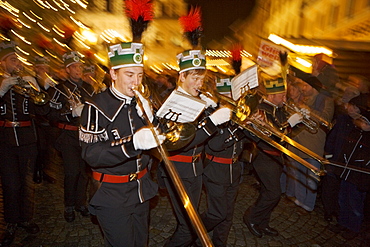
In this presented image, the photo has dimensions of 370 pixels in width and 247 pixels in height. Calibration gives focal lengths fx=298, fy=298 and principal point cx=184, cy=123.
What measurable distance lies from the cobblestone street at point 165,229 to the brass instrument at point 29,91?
2.01 meters

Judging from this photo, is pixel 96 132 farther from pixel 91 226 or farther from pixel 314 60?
pixel 314 60

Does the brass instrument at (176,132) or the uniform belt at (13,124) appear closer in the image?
the brass instrument at (176,132)

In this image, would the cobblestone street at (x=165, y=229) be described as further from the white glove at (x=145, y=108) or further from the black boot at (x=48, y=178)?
the white glove at (x=145, y=108)

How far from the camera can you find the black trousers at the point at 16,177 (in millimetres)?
4269

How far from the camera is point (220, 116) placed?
11.0 feet

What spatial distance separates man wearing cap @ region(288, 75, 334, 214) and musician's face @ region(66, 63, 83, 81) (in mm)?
4216

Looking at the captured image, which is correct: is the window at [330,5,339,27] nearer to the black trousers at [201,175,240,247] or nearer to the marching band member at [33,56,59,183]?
the black trousers at [201,175,240,247]

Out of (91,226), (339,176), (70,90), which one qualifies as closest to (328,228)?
(339,176)

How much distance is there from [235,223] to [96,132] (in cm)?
355

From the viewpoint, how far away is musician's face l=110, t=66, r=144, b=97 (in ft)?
9.36

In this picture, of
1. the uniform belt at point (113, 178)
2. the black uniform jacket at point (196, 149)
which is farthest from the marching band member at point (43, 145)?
the uniform belt at point (113, 178)

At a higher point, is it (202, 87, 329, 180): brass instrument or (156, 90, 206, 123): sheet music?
(156, 90, 206, 123): sheet music

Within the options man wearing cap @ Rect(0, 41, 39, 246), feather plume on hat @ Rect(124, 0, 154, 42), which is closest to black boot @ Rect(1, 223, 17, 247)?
man wearing cap @ Rect(0, 41, 39, 246)

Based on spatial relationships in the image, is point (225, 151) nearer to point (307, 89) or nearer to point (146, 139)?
point (146, 139)
